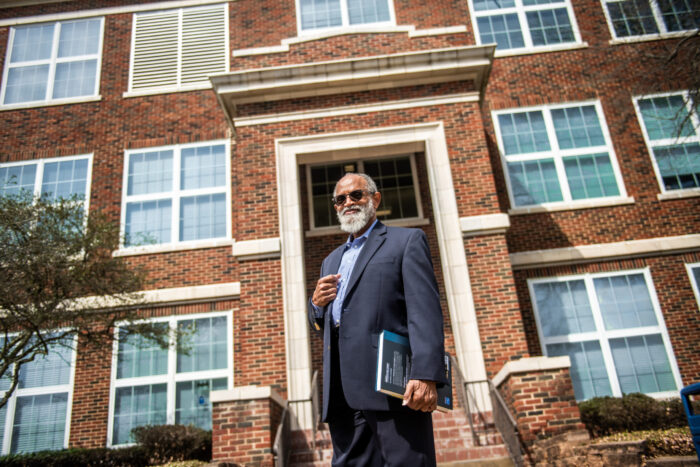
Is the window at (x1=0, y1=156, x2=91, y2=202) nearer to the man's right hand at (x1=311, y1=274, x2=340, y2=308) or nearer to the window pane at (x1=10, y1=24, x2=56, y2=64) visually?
the window pane at (x1=10, y1=24, x2=56, y2=64)

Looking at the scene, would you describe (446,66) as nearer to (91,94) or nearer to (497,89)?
(497,89)

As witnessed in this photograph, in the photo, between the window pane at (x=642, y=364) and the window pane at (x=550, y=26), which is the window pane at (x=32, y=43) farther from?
the window pane at (x=642, y=364)

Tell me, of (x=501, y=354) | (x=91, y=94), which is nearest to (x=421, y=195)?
(x=501, y=354)

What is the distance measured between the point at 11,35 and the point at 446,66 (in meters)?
12.0

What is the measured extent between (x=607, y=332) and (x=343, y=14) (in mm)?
9488

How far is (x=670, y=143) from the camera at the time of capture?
485 inches

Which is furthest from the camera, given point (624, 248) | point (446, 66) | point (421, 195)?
point (421, 195)

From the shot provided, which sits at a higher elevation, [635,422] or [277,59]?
[277,59]

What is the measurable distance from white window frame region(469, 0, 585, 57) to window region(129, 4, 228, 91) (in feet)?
21.4

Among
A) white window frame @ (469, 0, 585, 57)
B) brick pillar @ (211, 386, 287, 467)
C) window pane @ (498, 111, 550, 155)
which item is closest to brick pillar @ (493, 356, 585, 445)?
brick pillar @ (211, 386, 287, 467)

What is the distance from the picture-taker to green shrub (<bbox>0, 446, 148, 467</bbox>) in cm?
944

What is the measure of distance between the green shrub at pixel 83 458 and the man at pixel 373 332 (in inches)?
315

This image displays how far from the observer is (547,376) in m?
7.31

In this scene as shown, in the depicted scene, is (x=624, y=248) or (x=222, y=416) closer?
(x=222, y=416)
